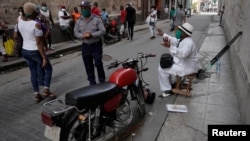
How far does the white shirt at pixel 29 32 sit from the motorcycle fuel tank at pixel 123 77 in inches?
77.0

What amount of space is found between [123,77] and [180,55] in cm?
159

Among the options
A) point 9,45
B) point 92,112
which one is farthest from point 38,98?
point 9,45

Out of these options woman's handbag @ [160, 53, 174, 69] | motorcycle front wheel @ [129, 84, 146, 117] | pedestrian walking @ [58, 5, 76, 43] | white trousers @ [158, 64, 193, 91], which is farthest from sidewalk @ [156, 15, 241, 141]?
pedestrian walking @ [58, 5, 76, 43]

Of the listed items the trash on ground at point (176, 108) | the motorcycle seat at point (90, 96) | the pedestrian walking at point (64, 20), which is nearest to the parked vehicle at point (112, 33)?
the pedestrian walking at point (64, 20)

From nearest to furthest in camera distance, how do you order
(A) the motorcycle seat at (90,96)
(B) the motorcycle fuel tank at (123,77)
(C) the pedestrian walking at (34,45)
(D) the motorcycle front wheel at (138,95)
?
(A) the motorcycle seat at (90,96) → (B) the motorcycle fuel tank at (123,77) → (D) the motorcycle front wheel at (138,95) → (C) the pedestrian walking at (34,45)

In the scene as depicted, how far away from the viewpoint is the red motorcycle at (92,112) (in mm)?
2537

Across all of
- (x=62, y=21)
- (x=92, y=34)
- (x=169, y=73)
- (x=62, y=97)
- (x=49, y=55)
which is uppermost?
(x=62, y=21)

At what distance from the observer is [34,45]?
4410mm

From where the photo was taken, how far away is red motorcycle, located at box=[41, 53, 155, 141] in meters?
2.54

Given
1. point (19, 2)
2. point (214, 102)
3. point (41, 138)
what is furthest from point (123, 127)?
point (19, 2)

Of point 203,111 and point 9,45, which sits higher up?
point 9,45

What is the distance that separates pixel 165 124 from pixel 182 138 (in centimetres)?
44

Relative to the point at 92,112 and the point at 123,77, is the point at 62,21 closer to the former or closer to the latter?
the point at 123,77

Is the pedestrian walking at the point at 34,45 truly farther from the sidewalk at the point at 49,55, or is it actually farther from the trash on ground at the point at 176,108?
the sidewalk at the point at 49,55
